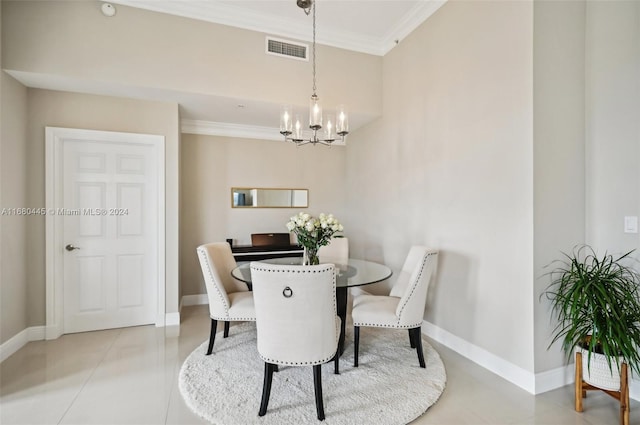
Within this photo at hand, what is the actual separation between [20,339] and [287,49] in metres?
4.02

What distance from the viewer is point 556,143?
233 centimetres

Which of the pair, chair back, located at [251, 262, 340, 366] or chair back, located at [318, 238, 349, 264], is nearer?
chair back, located at [251, 262, 340, 366]

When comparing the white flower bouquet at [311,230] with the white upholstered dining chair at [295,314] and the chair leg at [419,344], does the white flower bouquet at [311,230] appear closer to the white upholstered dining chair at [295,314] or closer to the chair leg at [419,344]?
the white upholstered dining chair at [295,314]

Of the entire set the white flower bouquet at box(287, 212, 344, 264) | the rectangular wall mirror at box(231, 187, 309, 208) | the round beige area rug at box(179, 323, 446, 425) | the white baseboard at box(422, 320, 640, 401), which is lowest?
the round beige area rug at box(179, 323, 446, 425)

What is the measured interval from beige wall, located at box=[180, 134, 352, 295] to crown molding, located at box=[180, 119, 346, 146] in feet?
0.25

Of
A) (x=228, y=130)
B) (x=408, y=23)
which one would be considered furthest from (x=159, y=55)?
(x=408, y=23)

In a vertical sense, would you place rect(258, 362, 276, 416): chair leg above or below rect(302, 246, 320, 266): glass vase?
below

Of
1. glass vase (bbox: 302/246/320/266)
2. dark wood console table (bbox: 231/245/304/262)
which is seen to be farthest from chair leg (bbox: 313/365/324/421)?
dark wood console table (bbox: 231/245/304/262)

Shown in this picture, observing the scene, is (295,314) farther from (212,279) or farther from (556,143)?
(556,143)

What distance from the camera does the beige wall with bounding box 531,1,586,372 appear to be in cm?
227

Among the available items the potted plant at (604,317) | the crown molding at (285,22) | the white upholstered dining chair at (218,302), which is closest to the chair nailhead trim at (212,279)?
the white upholstered dining chair at (218,302)

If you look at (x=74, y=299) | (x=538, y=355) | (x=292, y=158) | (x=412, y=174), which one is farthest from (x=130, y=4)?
(x=538, y=355)

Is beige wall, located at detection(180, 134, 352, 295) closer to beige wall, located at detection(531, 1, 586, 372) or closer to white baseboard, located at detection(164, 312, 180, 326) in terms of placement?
white baseboard, located at detection(164, 312, 180, 326)

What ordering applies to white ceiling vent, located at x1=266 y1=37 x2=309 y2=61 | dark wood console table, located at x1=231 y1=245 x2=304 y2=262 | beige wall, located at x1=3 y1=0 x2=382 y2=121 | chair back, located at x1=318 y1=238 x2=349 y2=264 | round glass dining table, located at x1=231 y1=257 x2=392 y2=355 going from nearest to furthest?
round glass dining table, located at x1=231 y1=257 x2=392 y2=355
beige wall, located at x1=3 y1=0 x2=382 y2=121
white ceiling vent, located at x1=266 y1=37 x2=309 y2=61
chair back, located at x1=318 y1=238 x2=349 y2=264
dark wood console table, located at x1=231 y1=245 x2=304 y2=262
